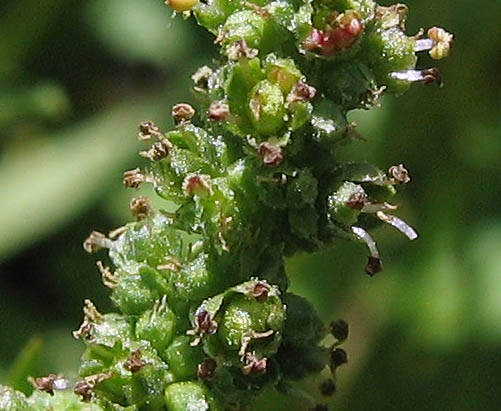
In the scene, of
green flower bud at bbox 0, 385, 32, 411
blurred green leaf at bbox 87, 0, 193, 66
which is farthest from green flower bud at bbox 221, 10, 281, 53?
blurred green leaf at bbox 87, 0, 193, 66

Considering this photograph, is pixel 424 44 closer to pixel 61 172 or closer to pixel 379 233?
pixel 379 233

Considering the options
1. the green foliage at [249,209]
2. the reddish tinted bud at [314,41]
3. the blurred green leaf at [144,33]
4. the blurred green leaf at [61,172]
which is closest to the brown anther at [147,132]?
the green foliage at [249,209]

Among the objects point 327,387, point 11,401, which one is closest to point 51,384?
point 11,401

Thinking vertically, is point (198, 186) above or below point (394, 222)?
above

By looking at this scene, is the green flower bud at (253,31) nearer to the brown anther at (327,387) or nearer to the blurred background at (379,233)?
the brown anther at (327,387)

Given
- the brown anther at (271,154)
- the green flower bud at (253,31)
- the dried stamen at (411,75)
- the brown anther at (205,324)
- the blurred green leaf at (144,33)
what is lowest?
the blurred green leaf at (144,33)

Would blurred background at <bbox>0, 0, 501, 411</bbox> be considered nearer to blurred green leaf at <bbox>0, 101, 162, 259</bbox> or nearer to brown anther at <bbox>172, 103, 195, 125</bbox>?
blurred green leaf at <bbox>0, 101, 162, 259</bbox>
